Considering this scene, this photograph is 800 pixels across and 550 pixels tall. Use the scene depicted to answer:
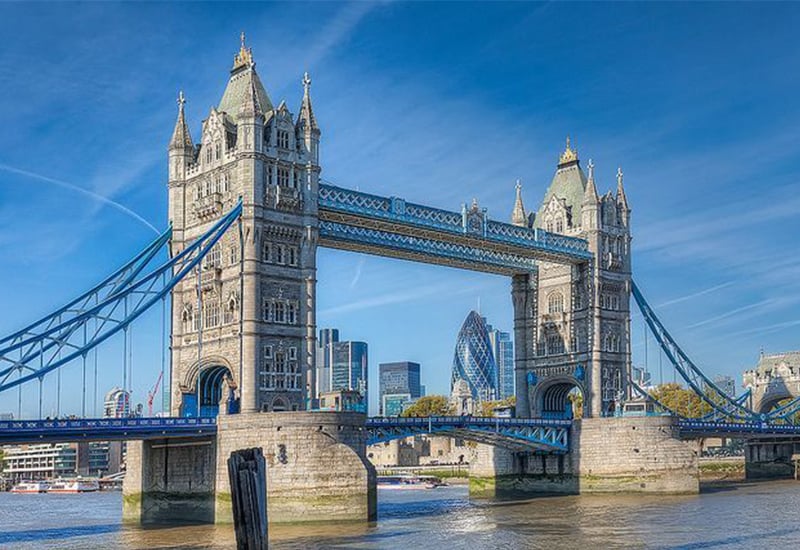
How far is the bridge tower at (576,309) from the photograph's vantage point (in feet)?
288

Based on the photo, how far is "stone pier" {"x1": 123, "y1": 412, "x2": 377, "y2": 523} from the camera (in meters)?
57.3

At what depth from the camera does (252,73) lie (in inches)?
2714

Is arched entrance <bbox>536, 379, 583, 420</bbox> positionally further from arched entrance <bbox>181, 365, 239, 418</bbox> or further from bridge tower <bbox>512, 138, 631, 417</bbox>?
arched entrance <bbox>181, 365, 239, 418</bbox>

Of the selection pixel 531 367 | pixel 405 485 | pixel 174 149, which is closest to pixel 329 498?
pixel 174 149

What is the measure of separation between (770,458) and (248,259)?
6452cm

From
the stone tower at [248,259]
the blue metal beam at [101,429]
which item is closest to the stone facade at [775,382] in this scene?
the stone tower at [248,259]

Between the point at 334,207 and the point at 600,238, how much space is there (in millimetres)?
26923

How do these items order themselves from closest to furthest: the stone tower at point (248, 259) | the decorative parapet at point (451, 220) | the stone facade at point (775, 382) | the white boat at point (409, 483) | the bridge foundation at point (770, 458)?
the stone tower at point (248, 259) < the decorative parapet at point (451, 220) < the bridge foundation at point (770, 458) < the white boat at point (409, 483) < the stone facade at point (775, 382)

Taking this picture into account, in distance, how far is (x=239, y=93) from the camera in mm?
70250

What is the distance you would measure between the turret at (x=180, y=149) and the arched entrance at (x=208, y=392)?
1231 centimetres

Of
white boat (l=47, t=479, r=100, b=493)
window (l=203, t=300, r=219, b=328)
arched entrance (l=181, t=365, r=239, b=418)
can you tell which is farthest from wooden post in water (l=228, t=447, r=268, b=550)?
white boat (l=47, t=479, r=100, b=493)

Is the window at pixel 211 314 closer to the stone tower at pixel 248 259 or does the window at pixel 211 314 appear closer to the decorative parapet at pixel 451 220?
the stone tower at pixel 248 259

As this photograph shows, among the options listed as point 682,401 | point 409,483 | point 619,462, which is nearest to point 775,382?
point 682,401

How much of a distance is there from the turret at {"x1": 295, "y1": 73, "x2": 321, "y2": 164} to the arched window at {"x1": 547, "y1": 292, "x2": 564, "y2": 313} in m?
28.2
